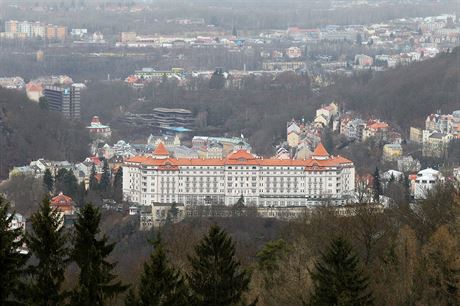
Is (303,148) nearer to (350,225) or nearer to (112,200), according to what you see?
(112,200)

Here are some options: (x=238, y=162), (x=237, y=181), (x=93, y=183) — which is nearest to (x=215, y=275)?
(x=237, y=181)

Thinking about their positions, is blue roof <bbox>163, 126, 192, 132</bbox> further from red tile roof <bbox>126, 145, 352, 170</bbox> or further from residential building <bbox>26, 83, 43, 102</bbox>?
red tile roof <bbox>126, 145, 352, 170</bbox>

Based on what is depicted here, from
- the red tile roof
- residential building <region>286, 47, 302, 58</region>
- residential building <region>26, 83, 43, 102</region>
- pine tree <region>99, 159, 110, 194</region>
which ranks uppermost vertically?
the red tile roof

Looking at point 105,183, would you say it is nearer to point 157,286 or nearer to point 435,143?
point 435,143

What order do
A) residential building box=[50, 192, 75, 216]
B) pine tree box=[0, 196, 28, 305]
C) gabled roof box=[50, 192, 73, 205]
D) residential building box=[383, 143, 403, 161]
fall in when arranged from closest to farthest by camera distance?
pine tree box=[0, 196, 28, 305] → residential building box=[50, 192, 75, 216] → gabled roof box=[50, 192, 73, 205] → residential building box=[383, 143, 403, 161]

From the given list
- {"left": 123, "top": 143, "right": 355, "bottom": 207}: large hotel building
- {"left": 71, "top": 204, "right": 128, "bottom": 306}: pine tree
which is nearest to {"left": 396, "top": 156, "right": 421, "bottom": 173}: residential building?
{"left": 123, "top": 143, "right": 355, "bottom": 207}: large hotel building
